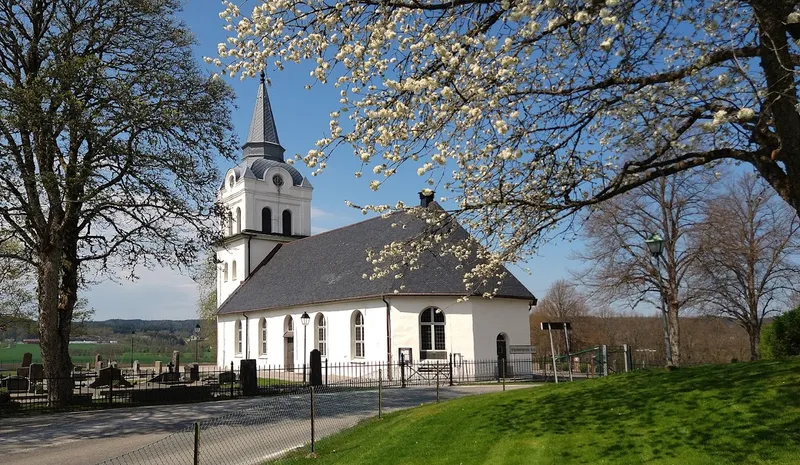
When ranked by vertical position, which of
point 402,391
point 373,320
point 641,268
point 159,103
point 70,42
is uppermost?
point 70,42

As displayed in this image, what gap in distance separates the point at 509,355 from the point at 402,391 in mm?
9644

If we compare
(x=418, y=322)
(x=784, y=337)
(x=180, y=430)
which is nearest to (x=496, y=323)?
(x=418, y=322)

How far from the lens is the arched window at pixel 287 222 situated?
162ft

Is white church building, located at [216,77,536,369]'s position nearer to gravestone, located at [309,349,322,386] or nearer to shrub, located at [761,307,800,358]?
gravestone, located at [309,349,322,386]

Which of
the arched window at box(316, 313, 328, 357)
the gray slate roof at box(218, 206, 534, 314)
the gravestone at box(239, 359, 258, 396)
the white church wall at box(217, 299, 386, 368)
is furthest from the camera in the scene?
the arched window at box(316, 313, 328, 357)

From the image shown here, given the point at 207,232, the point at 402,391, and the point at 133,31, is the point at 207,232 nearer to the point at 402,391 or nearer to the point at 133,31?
the point at 133,31

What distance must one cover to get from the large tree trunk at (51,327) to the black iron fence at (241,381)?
0.08 metres

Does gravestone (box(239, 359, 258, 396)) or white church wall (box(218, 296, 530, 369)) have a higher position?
white church wall (box(218, 296, 530, 369))

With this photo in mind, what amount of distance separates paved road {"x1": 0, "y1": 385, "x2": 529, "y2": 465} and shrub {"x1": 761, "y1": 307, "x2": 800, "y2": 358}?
33.3 ft

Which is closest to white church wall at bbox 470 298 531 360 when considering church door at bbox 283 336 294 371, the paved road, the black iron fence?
the black iron fence

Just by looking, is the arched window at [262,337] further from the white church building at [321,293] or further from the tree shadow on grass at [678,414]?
the tree shadow on grass at [678,414]

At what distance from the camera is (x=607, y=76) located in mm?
8922

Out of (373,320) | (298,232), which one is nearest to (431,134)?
(373,320)

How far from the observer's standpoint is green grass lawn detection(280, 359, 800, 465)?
25.5 feet
